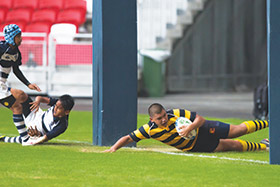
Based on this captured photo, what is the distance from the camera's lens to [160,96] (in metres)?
20.7

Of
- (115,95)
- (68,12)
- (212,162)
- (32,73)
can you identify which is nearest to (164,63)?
(32,73)

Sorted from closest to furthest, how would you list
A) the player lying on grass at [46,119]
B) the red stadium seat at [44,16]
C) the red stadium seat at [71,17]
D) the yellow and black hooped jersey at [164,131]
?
the yellow and black hooped jersey at [164,131]
the player lying on grass at [46,119]
the red stadium seat at [71,17]
the red stadium seat at [44,16]

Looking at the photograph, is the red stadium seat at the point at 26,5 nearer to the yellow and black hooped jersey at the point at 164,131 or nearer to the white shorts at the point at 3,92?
the white shorts at the point at 3,92

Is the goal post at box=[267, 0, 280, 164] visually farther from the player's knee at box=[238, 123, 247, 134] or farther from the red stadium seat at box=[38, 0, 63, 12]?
the red stadium seat at box=[38, 0, 63, 12]

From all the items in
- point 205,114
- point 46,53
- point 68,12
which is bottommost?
point 205,114

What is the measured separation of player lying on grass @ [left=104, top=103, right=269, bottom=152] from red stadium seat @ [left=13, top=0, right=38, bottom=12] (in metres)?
19.9

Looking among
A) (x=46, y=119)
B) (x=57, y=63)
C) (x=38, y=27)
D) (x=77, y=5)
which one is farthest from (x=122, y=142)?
(x=77, y=5)

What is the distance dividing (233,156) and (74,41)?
1368 cm

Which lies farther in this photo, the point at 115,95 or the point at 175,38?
the point at 175,38

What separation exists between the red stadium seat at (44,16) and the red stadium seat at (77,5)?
0.78m

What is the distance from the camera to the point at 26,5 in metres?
26.2

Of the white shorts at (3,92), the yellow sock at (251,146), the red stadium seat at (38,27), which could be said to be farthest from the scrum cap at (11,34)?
the red stadium seat at (38,27)

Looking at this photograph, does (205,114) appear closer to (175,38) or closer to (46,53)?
(46,53)

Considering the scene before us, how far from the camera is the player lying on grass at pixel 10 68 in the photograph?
294 inches
